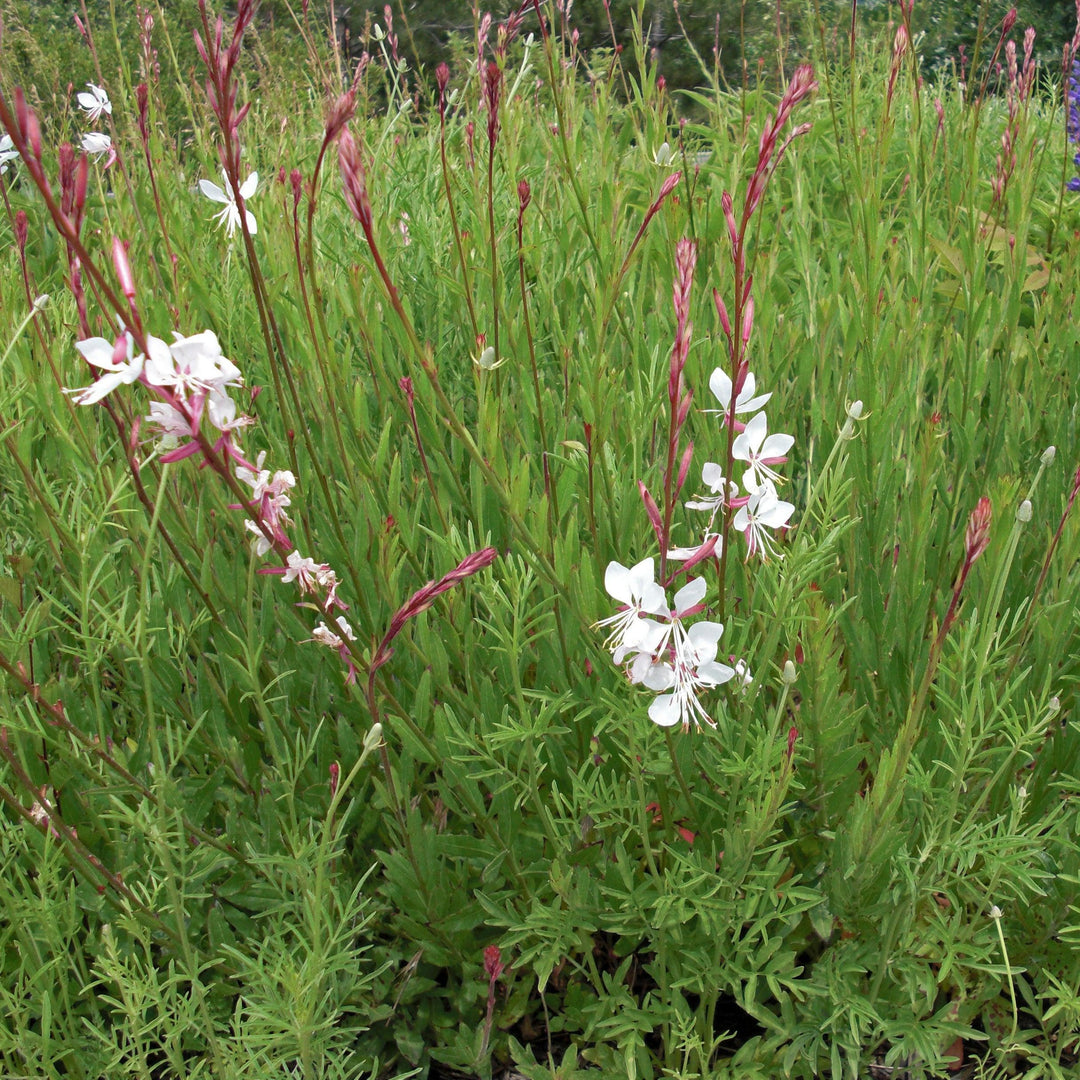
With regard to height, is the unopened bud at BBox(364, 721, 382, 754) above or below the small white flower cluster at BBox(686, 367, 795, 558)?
below

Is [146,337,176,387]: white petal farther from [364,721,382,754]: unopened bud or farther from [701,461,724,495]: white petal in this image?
[701,461,724,495]: white petal

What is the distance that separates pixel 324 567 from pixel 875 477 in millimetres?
865

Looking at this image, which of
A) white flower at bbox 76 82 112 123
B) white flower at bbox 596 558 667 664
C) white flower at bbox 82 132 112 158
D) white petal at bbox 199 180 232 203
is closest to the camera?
white flower at bbox 596 558 667 664

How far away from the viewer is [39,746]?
138 centimetres

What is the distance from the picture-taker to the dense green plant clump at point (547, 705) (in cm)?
98

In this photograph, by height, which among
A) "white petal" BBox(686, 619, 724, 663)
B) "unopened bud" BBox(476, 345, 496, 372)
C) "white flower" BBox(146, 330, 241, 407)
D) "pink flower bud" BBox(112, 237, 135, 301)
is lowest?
"white petal" BBox(686, 619, 724, 663)

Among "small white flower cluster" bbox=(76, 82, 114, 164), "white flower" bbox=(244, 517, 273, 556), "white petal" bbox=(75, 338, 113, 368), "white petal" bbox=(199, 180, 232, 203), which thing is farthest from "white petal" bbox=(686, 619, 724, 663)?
"small white flower cluster" bbox=(76, 82, 114, 164)

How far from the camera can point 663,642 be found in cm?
88

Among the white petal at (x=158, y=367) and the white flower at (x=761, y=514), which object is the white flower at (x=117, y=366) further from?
the white flower at (x=761, y=514)

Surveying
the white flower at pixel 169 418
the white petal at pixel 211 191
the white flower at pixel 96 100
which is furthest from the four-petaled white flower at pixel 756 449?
the white flower at pixel 96 100

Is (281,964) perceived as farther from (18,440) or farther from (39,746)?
(18,440)

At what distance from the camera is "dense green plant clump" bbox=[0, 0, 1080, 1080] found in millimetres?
975

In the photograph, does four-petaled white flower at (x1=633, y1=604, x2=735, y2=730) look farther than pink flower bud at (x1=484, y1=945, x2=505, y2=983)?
No

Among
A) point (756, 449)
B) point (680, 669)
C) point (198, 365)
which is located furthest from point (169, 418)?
point (756, 449)
